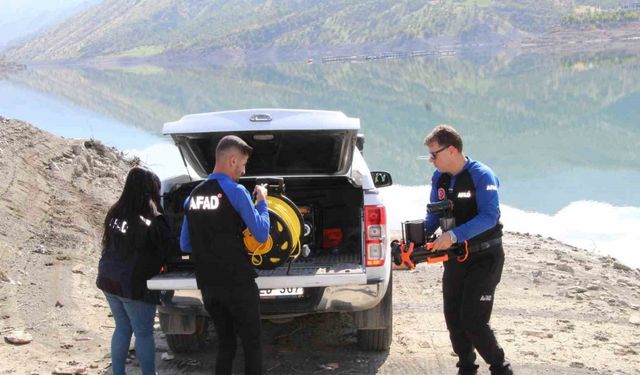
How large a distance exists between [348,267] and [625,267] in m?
5.34

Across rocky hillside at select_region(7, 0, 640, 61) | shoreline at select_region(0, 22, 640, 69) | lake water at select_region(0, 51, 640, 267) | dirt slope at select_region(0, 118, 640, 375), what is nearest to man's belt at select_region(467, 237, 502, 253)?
dirt slope at select_region(0, 118, 640, 375)

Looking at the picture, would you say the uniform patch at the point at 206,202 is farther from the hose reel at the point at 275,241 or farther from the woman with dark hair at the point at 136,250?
the woman with dark hair at the point at 136,250

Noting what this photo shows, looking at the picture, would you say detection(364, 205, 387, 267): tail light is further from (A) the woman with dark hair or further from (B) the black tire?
(A) the woman with dark hair

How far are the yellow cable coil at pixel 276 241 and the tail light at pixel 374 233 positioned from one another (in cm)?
50

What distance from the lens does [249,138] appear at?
5.62 meters

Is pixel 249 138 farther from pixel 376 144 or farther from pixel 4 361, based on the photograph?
pixel 376 144

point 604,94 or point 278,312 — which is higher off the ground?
point 604,94

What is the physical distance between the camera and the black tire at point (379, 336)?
5477 mm

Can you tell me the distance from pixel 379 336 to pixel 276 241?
1362 mm

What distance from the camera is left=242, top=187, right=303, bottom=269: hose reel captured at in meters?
4.63

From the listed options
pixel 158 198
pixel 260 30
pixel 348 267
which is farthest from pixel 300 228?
pixel 260 30

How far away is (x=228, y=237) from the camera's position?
14.3 ft

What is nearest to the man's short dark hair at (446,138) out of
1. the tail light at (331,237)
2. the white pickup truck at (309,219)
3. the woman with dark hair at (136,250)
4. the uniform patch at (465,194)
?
the uniform patch at (465,194)

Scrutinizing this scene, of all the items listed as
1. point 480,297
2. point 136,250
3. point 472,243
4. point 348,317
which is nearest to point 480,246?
point 472,243
